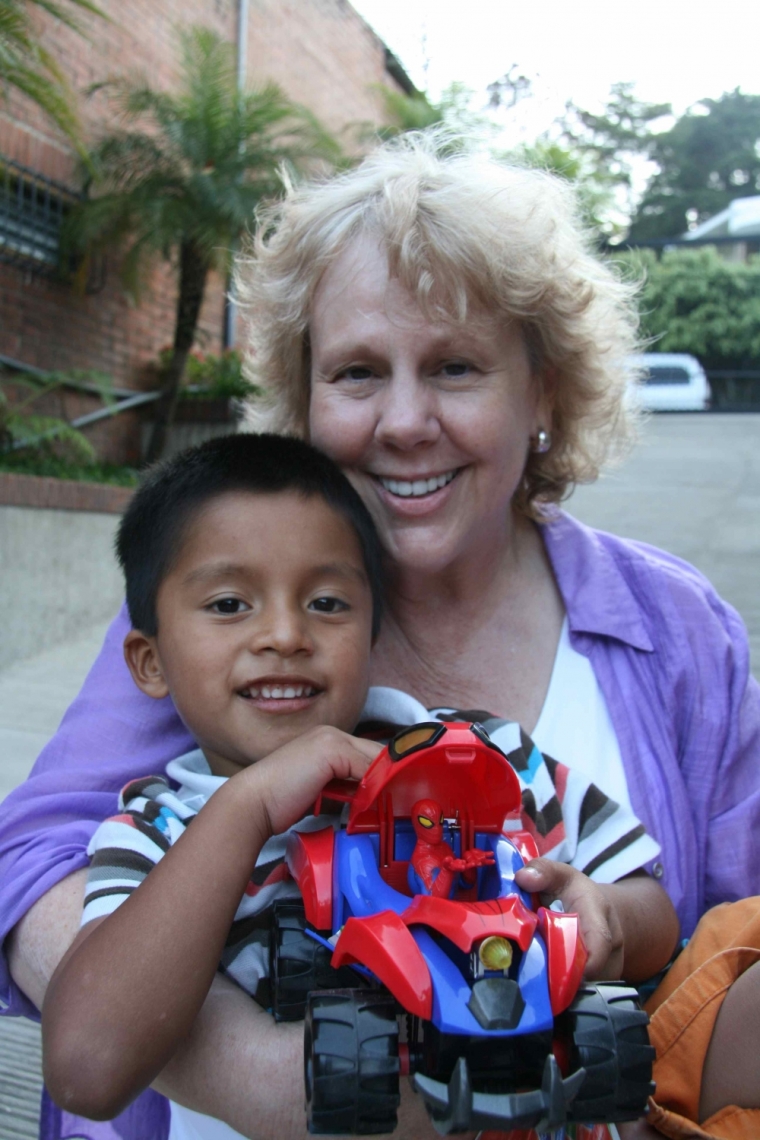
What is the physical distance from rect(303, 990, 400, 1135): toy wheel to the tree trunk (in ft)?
25.5

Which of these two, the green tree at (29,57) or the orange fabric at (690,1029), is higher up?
the green tree at (29,57)

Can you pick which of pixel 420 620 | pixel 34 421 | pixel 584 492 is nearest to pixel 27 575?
pixel 34 421

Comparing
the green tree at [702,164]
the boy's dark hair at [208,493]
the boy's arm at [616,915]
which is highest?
the green tree at [702,164]

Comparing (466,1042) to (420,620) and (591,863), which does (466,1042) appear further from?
(420,620)

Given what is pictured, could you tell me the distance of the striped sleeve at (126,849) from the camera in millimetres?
1363

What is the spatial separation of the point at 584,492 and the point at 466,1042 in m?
9.27

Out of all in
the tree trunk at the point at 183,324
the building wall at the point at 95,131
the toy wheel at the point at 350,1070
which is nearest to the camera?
the toy wheel at the point at 350,1070

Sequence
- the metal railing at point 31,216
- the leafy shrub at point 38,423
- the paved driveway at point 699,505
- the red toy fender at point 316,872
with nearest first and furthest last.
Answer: the red toy fender at point 316,872, the leafy shrub at point 38,423, the paved driveway at point 699,505, the metal railing at point 31,216

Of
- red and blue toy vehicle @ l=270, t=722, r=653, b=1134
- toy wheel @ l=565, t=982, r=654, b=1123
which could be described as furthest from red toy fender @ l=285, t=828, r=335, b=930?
toy wheel @ l=565, t=982, r=654, b=1123

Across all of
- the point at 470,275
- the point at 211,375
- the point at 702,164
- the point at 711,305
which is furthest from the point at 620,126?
the point at 470,275

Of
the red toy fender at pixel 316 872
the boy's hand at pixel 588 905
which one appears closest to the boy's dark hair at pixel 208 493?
the red toy fender at pixel 316 872

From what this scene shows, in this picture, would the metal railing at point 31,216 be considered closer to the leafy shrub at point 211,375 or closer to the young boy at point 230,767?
the leafy shrub at point 211,375

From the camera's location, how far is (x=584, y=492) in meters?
10.0

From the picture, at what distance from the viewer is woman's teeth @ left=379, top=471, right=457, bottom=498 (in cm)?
189
